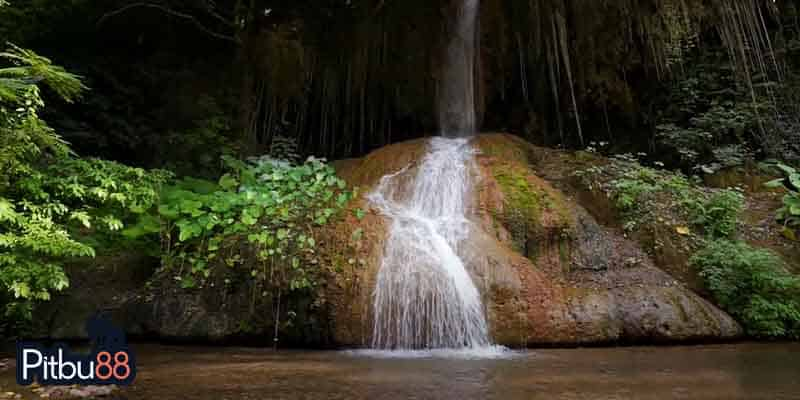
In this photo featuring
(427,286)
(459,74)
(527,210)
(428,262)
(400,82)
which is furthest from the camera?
(400,82)

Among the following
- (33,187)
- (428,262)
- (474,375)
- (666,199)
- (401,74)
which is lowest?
(474,375)

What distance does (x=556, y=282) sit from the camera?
18.7 feet

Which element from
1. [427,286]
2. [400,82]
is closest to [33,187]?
[427,286]

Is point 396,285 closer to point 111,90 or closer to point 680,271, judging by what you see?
point 680,271

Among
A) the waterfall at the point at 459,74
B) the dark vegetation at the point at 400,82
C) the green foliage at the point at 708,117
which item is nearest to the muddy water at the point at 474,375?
the dark vegetation at the point at 400,82

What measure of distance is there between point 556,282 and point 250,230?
3381 mm

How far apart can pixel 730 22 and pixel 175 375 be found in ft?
34.6

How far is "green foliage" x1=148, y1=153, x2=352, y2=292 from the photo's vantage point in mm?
5500

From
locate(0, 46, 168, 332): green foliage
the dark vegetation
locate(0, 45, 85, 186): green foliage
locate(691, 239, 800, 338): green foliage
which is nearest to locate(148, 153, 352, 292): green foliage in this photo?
the dark vegetation

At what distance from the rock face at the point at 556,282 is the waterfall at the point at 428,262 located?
0.15 metres

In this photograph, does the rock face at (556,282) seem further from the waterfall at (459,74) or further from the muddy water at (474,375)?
the waterfall at (459,74)

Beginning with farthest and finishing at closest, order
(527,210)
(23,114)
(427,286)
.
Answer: (527,210) → (427,286) → (23,114)

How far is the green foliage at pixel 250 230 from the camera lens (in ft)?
18.0

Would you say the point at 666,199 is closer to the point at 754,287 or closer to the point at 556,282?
the point at 754,287
